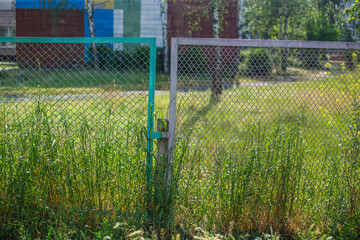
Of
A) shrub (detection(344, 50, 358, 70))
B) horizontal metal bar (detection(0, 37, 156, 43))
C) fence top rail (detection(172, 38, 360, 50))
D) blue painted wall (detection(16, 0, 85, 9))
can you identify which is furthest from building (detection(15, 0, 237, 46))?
horizontal metal bar (detection(0, 37, 156, 43))

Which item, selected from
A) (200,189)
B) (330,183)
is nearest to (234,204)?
(200,189)

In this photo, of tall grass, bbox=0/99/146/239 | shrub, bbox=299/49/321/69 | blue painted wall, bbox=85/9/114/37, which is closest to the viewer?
tall grass, bbox=0/99/146/239

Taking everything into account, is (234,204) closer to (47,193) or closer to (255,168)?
(255,168)

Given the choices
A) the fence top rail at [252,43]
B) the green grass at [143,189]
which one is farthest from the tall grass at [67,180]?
the fence top rail at [252,43]

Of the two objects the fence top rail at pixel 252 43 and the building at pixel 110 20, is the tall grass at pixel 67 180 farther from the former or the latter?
the building at pixel 110 20

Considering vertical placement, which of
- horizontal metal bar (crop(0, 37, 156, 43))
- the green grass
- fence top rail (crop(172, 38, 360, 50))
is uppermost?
fence top rail (crop(172, 38, 360, 50))

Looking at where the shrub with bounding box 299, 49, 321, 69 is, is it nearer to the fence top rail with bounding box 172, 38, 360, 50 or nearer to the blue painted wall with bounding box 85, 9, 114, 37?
the fence top rail with bounding box 172, 38, 360, 50

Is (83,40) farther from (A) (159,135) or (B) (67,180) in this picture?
(B) (67,180)

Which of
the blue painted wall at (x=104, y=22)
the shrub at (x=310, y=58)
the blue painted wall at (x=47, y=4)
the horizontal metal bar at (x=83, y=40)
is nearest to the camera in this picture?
the horizontal metal bar at (x=83, y=40)

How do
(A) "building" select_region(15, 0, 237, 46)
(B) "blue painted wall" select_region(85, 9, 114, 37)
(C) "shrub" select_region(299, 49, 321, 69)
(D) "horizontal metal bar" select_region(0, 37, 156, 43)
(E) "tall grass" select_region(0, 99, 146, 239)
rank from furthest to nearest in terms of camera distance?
1. (B) "blue painted wall" select_region(85, 9, 114, 37)
2. (A) "building" select_region(15, 0, 237, 46)
3. (C) "shrub" select_region(299, 49, 321, 69)
4. (D) "horizontal metal bar" select_region(0, 37, 156, 43)
5. (E) "tall grass" select_region(0, 99, 146, 239)

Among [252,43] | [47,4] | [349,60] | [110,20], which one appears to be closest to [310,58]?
[349,60]

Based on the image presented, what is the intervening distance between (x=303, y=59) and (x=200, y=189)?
69.1 inches

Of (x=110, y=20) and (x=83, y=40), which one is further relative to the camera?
(x=110, y=20)

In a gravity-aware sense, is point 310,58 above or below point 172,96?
above
